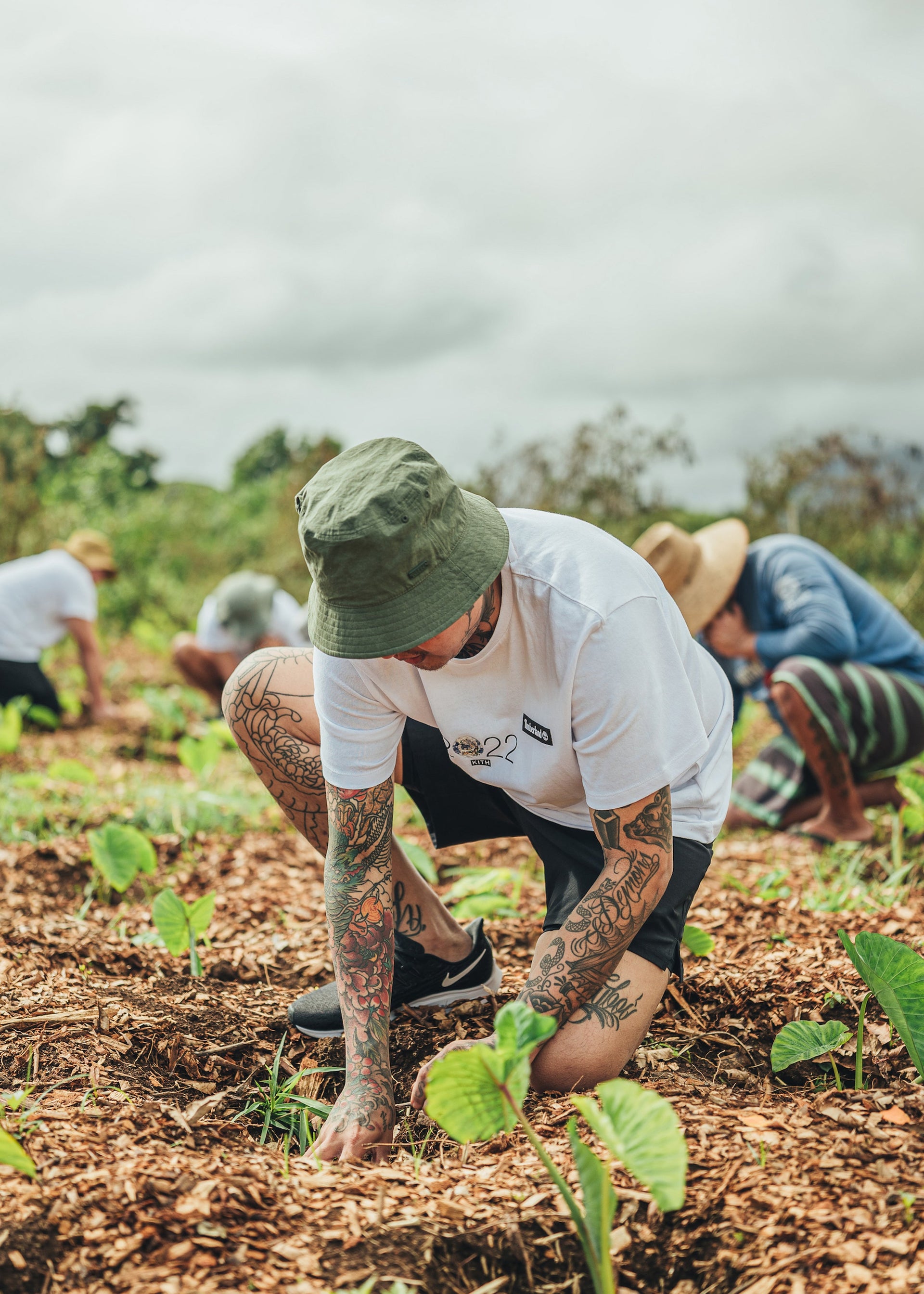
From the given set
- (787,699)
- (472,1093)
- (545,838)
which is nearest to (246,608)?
(787,699)

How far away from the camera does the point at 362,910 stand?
69.7 inches

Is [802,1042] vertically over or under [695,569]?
under

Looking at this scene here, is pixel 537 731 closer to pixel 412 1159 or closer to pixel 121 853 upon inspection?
pixel 412 1159

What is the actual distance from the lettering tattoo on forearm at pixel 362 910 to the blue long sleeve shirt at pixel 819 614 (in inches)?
87.7

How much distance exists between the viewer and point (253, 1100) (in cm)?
179

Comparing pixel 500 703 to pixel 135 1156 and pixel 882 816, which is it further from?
pixel 882 816

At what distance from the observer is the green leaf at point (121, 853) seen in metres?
2.66

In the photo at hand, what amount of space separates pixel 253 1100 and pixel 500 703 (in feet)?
2.87

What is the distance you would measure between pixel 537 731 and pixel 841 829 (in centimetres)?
227

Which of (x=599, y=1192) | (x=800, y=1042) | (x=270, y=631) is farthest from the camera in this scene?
(x=270, y=631)

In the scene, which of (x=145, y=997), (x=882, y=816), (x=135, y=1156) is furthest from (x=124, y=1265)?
(x=882, y=816)

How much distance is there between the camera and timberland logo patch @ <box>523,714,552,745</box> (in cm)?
171

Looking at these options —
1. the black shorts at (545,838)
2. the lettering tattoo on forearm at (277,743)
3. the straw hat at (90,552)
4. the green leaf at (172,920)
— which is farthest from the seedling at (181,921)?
the straw hat at (90,552)

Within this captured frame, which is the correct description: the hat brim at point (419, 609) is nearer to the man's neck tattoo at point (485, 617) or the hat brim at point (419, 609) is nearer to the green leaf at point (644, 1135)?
the man's neck tattoo at point (485, 617)
